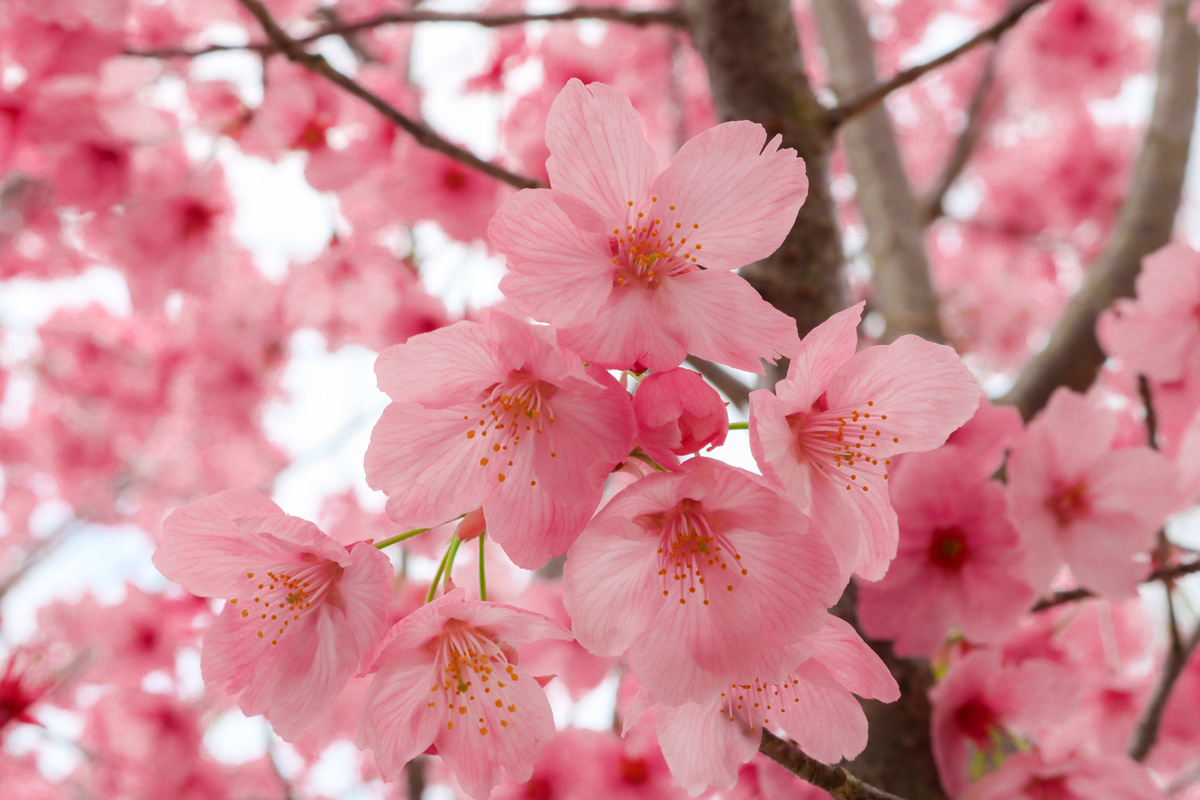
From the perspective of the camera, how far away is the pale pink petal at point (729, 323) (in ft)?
1.97

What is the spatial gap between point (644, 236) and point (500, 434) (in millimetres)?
199

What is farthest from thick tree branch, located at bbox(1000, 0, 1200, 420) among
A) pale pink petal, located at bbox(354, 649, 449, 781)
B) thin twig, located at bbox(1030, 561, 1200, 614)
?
pale pink petal, located at bbox(354, 649, 449, 781)

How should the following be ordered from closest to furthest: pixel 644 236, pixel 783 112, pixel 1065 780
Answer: pixel 644 236 < pixel 1065 780 < pixel 783 112

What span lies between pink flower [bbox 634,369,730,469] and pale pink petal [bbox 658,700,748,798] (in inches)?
9.5

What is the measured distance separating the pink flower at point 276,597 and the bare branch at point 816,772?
32 cm

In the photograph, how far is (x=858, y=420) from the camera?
69 centimetres

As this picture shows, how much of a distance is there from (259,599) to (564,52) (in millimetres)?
1555

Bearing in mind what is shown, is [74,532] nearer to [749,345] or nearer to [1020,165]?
[749,345]

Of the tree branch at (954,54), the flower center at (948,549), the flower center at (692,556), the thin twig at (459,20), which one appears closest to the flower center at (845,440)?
the flower center at (692,556)

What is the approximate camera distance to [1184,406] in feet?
4.76

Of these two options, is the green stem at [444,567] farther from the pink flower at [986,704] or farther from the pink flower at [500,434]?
the pink flower at [986,704]

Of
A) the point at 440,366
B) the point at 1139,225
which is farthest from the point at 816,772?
the point at 1139,225

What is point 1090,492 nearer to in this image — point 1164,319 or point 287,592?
point 1164,319

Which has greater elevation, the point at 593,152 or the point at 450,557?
the point at 593,152
